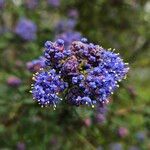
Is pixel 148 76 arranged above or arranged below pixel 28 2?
above

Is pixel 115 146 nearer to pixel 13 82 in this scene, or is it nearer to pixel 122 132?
pixel 122 132

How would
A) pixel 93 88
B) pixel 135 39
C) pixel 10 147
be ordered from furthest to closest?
pixel 135 39, pixel 10 147, pixel 93 88


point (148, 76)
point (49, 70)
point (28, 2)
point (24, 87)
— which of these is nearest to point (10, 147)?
point (24, 87)

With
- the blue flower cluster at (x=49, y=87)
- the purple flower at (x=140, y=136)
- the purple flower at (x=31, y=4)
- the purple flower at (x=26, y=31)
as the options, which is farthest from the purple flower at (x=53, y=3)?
the blue flower cluster at (x=49, y=87)

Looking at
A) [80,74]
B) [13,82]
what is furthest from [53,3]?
[80,74]

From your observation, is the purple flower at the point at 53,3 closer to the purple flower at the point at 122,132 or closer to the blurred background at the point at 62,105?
the blurred background at the point at 62,105

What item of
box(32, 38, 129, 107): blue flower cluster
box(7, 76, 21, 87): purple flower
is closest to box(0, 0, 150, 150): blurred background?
box(7, 76, 21, 87): purple flower

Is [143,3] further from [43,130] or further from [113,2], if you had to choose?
[43,130]
